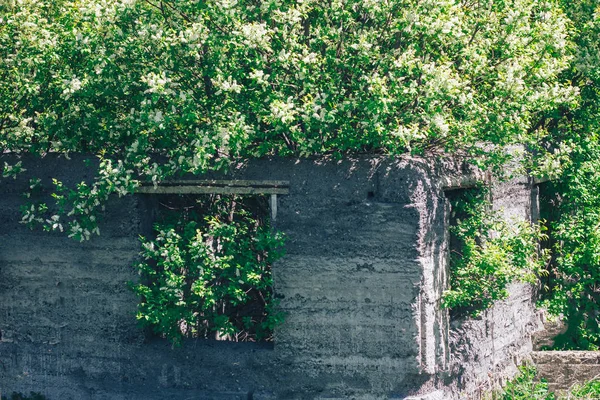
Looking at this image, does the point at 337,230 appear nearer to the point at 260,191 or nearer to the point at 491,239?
the point at 260,191

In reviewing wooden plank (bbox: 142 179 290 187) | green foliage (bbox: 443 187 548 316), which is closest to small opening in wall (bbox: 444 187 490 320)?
green foliage (bbox: 443 187 548 316)

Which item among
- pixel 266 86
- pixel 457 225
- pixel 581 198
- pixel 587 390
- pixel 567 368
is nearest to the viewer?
pixel 266 86

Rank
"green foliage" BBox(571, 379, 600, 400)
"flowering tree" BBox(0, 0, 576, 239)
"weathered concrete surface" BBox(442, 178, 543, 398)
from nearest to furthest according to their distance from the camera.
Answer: "flowering tree" BBox(0, 0, 576, 239), "weathered concrete surface" BBox(442, 178, 543, 398), "green foliage" BBox(571, 379, 600, 400)

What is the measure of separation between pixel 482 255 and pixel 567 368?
2178 millimetres

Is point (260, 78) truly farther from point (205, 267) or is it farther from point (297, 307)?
point (297, 307)

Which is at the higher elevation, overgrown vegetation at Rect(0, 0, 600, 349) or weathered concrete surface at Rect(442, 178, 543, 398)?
overgrown vegetation at Rect(0, 0, 600, 349)

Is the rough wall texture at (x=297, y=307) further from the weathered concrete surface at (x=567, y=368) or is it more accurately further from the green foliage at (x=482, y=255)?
the weathered concrete surface at (x=567, y=368)

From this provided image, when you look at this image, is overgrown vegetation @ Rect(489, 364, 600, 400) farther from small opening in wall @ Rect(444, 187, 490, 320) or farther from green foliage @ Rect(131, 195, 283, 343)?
green foliage @ Rect(131, 195, 283, 343)

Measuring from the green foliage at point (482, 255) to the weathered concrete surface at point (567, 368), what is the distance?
134 cm

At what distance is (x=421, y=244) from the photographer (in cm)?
869

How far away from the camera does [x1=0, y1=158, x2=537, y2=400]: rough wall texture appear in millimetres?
8758

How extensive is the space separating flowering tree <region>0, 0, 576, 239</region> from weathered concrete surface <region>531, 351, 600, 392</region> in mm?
2634

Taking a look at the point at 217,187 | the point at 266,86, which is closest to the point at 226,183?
the point at 217,187

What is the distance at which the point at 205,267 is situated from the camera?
29.3 feet
